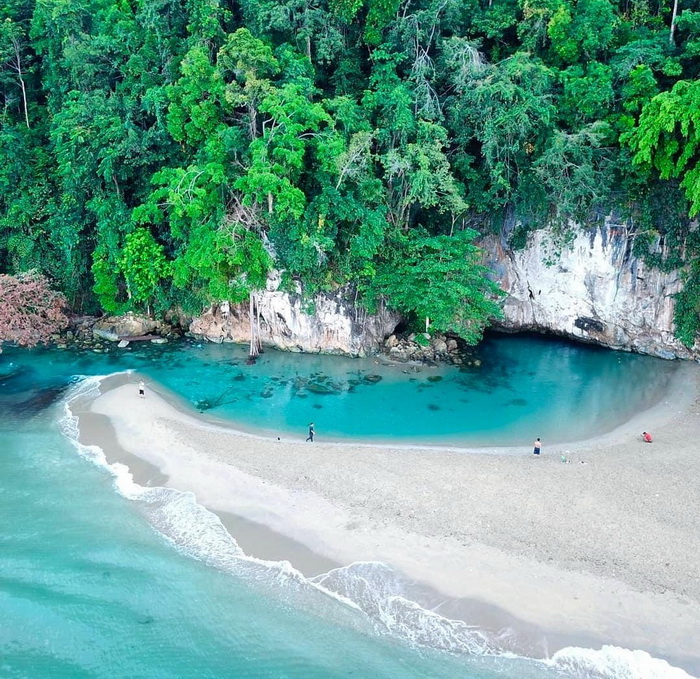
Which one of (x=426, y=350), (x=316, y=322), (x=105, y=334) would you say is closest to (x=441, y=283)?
(x=426, y=350)

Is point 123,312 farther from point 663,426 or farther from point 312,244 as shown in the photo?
point 663,426

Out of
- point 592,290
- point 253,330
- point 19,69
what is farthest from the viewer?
point 19,69

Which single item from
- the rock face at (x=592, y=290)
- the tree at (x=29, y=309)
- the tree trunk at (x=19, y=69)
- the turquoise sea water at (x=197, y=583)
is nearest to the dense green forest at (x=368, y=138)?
the rock face at (x=592, y=290)

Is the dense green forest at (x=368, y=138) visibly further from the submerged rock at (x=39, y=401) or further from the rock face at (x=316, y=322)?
the submerged rock at (x=39, y=401)

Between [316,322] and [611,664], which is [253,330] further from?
[611,664]

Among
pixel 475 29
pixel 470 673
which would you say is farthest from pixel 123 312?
pixel 470 673

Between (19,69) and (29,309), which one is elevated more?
(19,69)
